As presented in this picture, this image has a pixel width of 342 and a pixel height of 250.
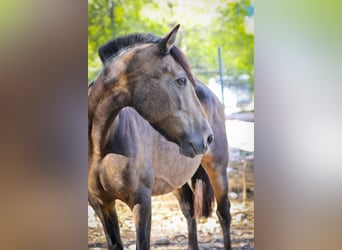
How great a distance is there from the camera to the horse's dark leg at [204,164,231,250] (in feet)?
7.32

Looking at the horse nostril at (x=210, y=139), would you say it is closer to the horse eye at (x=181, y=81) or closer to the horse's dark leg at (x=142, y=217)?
the horse eye at (x=181, y=81)

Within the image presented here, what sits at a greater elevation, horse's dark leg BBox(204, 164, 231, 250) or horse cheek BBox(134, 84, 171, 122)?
horse cheek BBox(134, 84, 171, 122)

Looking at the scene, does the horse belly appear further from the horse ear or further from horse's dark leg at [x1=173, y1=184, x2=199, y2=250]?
the horse ear

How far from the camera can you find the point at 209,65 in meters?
2.21

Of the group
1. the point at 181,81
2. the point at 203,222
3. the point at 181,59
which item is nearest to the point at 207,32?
the point at 181,59

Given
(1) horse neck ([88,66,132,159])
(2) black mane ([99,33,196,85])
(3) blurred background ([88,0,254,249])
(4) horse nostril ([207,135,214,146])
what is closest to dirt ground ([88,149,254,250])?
(3) blurred background ([88,0,254,249])

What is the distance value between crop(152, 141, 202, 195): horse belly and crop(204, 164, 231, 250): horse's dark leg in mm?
119

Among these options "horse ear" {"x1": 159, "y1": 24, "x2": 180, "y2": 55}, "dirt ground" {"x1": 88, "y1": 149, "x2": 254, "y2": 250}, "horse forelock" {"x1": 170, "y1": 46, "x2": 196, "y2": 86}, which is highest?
"horse ear" {"x1": 159, "y1": 24, "x2": 180, "y2": 55}

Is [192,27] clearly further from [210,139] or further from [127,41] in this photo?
[210,139]

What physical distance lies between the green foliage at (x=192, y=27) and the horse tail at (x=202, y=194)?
553 mm

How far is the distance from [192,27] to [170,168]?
80 centimetres

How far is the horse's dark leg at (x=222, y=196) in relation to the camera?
2232mm
